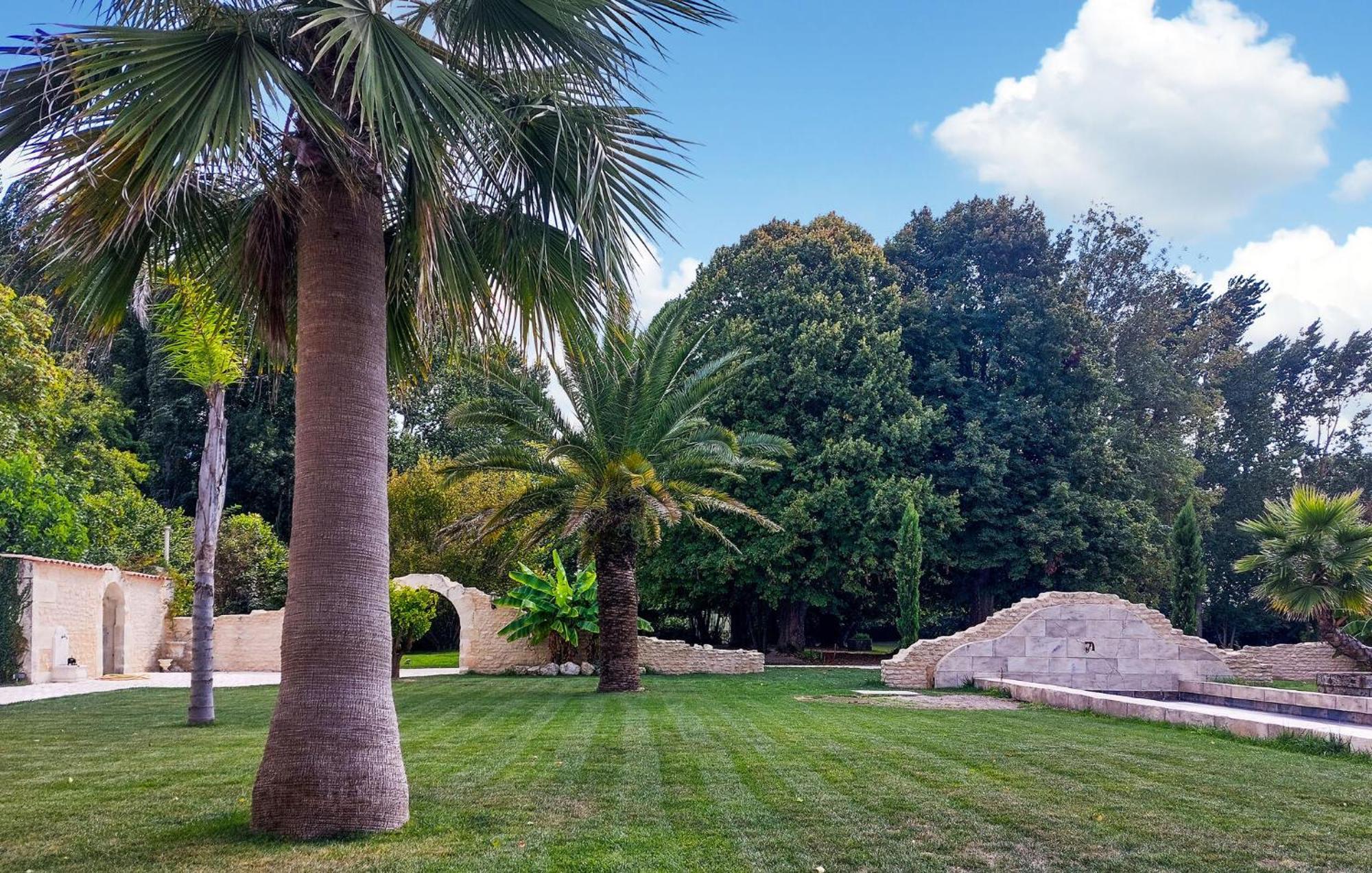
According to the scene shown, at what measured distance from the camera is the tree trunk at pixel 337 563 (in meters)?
5.89

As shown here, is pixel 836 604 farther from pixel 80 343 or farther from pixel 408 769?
pixel 80 343

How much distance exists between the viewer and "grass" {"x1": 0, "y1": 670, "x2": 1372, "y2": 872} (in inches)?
216

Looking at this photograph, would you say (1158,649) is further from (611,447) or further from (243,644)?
(243,644)

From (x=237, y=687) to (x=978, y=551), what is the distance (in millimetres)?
21508

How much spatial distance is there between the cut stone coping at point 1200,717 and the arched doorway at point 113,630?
67.6ft

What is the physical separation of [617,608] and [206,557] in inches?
303

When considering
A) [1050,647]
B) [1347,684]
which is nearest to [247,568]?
[1050,647]

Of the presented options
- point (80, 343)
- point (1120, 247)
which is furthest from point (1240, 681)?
point (80, 343)

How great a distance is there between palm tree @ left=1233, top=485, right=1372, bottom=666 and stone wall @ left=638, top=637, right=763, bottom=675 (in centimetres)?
1136

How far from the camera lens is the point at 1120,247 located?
3672 centimetres

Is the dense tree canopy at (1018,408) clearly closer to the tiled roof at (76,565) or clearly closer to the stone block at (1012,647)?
the stone block at (1012,647)

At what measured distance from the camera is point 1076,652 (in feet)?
65.8

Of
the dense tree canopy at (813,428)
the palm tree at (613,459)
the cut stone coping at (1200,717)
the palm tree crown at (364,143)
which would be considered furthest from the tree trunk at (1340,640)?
the palm tree crown at (364,143)

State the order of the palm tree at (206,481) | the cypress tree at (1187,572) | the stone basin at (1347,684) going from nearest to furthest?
the palm tree at (206,481)
the stone basin at (1347,684)
the cypress tree at (1187,572)
